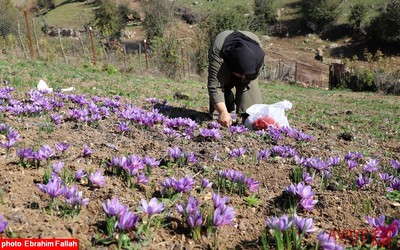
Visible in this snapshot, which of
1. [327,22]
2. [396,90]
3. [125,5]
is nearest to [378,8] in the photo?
[327,22]

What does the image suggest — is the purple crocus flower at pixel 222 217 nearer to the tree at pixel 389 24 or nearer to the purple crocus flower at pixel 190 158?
the purple crocus flower at pixel 190 158

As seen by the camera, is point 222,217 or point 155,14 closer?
point 222,217

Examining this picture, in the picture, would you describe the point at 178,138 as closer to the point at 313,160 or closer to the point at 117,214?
the point at 313,160

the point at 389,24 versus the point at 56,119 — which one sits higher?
the point at 56,119

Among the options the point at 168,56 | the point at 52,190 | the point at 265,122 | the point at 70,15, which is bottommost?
the point at 70,15

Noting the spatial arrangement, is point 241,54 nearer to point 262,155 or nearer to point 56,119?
point 262,155

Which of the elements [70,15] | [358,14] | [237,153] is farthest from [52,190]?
[70,15]

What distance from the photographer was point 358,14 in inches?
1447

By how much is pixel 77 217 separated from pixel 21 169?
0.74m

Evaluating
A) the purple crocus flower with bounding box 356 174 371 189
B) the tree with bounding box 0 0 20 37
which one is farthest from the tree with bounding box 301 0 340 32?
the purple crocus flower with bounding box 356 174 371 189

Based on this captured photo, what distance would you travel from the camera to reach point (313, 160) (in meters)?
2.81

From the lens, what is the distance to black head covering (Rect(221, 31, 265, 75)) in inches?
160

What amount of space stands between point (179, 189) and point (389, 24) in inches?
1431

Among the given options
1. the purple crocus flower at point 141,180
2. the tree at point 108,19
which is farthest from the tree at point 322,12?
the purple crocus flower at point 141,180
